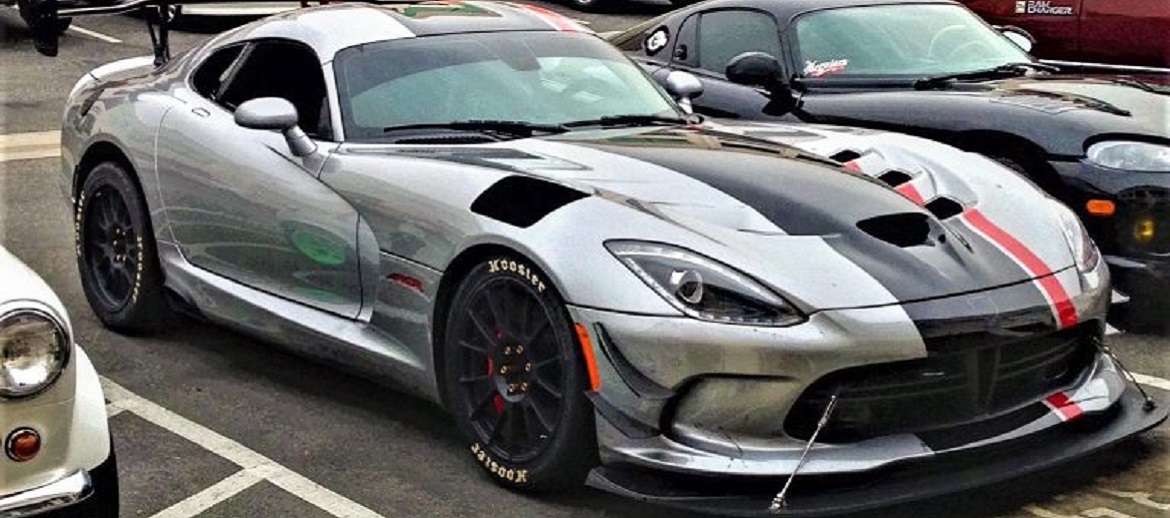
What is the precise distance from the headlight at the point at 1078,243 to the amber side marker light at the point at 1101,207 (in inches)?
47.9

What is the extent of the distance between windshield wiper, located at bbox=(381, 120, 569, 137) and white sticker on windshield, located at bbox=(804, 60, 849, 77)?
8.21ft

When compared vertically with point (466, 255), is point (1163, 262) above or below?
below

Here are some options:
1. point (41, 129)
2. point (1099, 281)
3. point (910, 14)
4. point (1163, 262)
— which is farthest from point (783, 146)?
point (41, 129)

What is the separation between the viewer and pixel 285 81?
18.3 feet

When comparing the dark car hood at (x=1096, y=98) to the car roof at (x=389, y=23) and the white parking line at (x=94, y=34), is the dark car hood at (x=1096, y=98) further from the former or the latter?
the white parking line at (x=94, y=34)

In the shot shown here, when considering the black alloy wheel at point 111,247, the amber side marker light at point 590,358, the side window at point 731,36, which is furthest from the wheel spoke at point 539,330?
the side window at point 731,36

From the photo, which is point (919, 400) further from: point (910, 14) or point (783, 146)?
point (910, 14)

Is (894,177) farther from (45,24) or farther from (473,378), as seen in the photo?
(45,24)

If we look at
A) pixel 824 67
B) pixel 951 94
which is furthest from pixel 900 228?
pixel 824 67

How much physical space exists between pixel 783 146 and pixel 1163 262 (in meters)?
1.77

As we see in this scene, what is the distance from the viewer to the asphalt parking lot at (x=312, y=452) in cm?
421

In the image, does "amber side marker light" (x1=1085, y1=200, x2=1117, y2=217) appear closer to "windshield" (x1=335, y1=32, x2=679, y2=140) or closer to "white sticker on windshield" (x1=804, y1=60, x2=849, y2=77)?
"white sticker on windshield" (x1=804, y1=60, x2=849, y2=77)

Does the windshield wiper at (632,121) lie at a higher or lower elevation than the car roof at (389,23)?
lower

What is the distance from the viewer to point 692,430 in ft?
12.8
